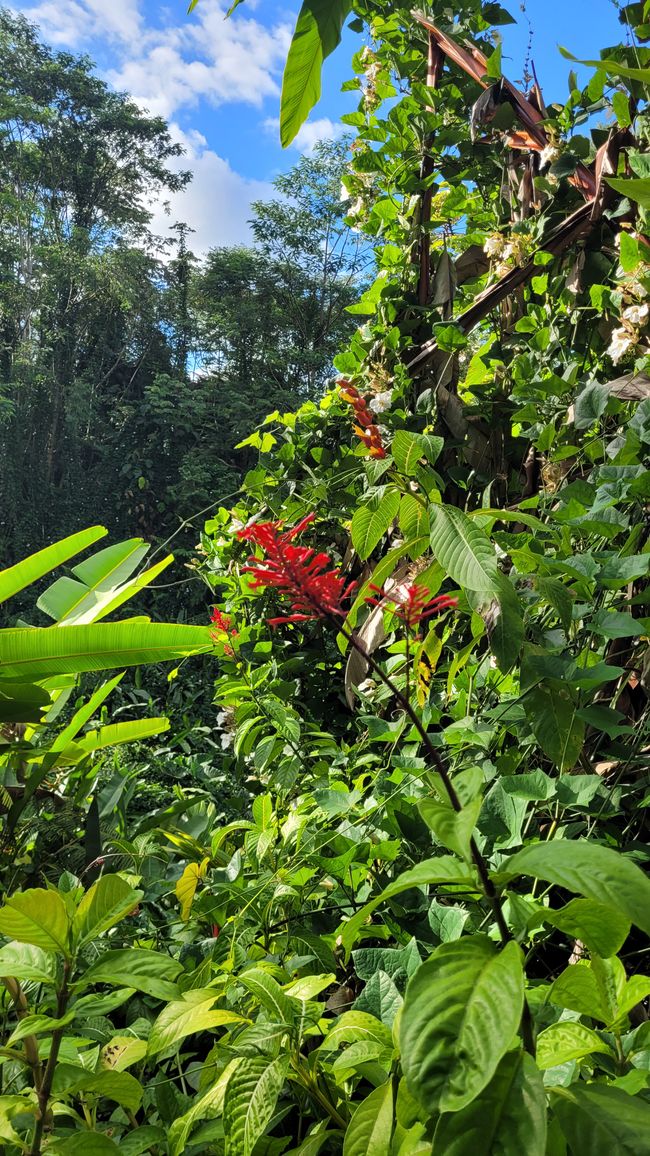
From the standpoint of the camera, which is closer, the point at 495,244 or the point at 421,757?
the point at 421,757

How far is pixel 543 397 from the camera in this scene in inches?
31.5

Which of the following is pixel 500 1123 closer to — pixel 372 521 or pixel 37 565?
pixel 372 521

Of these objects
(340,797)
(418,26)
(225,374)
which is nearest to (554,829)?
(340,797)

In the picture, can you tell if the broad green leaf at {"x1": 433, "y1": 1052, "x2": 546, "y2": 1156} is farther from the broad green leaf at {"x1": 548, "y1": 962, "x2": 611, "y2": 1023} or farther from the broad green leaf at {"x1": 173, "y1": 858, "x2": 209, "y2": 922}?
the broad green leaf at {"x1": 173, "y1": 858, "x2": 209, "y2": 922}

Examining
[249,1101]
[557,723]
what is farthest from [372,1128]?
[557,723]

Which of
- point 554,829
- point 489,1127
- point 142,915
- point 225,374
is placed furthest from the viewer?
point 225,374

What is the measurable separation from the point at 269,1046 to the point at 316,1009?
0.07 metres

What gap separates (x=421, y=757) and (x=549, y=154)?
74 cm

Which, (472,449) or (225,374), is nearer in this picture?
(472,449)

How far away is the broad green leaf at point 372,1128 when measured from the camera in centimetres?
28

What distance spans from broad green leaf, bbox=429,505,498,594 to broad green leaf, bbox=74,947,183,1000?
9.2 inches

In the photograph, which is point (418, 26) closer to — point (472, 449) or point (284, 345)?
point (472, 449)

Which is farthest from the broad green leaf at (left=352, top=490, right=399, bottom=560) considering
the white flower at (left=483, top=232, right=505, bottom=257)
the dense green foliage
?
the white flower at (left=483, top=232, right=505, bottom=257)

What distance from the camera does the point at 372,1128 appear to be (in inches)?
11.3
